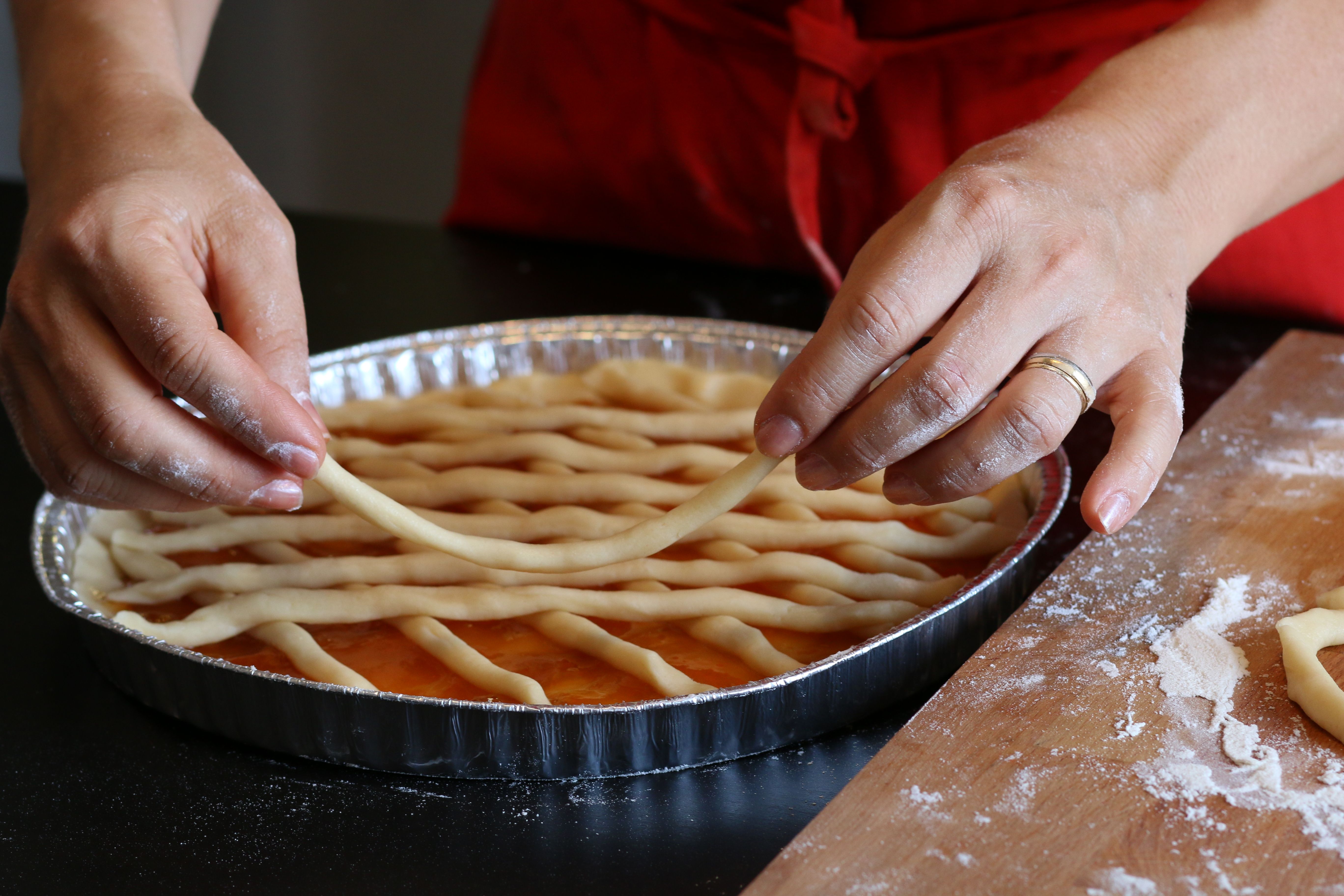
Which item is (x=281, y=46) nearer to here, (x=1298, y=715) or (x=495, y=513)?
(x=495, y=513)

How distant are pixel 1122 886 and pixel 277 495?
1.85ft

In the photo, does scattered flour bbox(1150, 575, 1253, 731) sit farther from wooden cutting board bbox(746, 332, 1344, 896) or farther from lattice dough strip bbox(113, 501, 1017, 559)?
lattice dough strip bbox(113, 501, 1017, 559)

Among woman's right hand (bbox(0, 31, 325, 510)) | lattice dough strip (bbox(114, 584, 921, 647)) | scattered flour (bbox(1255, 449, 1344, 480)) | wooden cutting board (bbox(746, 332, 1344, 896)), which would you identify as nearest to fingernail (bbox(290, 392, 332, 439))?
woman's right hand (bbox(0, 31, 325, 510))

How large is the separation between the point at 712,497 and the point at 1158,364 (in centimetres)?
31

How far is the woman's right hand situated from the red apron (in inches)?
26.8

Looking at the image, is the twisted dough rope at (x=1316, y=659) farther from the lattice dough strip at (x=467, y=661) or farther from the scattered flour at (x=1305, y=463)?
the lattice dough strip at (x=467, y=661)

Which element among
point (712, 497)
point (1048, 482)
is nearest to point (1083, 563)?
point (1048, 482)

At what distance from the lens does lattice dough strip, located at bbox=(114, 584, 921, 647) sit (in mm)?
875

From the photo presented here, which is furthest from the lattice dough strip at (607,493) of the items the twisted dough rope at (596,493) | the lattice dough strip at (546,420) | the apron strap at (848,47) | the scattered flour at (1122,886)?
the scattered flour at (1122,886)

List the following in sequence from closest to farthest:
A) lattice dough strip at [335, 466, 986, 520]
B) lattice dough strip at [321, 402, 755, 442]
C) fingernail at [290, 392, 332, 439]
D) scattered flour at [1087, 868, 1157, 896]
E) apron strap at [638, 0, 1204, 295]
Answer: scattered flour at [1087, 868, 1157, 896]
fingernail at [290, 392, 332, 439]
lattice dough strip at [335, 466, 986, 520]
lattice dough strip at [321, 402, 755, 442]
apron strap at [638, 0, 1204, 295]

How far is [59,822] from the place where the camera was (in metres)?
0.71

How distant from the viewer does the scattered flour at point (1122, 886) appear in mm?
579

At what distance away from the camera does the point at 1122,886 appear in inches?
22.9

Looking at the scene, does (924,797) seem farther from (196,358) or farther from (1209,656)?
(196,358)
